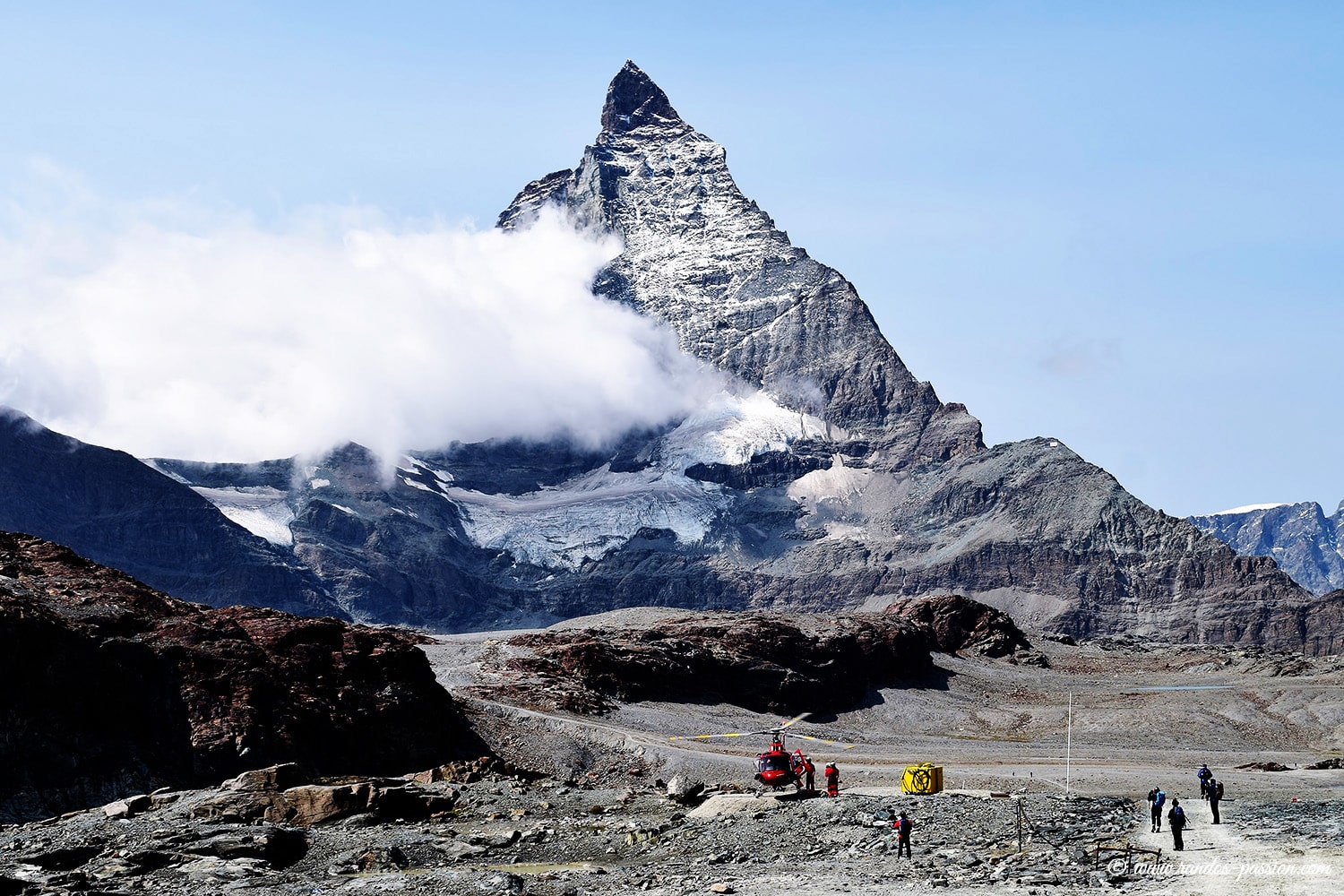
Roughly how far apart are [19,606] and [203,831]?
2823 centimetres

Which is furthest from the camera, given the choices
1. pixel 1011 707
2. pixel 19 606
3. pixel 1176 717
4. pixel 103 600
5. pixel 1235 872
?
pixel 1011 707

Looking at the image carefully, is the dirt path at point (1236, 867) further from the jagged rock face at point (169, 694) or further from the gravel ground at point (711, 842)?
the jagged rock face at point (169, 694)

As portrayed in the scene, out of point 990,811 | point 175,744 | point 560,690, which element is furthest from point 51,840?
point 560,690

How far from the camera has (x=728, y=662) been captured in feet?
450

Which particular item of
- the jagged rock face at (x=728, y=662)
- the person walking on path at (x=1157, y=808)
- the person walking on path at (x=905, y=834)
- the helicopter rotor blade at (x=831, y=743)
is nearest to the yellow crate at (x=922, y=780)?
the person walking on path at (x=1157, y=808)

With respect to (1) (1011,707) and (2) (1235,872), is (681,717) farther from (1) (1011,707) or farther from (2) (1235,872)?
(2) (1235,872)

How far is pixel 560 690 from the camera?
113562 millimetres

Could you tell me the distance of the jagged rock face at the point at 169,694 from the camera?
68.3 meters

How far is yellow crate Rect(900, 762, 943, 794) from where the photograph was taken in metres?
61.9

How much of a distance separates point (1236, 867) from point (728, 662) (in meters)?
93.7

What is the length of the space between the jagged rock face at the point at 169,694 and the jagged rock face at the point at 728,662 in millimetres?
24043

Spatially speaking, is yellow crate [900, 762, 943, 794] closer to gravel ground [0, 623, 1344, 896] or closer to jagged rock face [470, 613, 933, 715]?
gravel ground [0, 623, 1344, 896]

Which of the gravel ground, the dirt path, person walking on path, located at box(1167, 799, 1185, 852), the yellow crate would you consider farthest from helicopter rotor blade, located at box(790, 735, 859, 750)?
person walking on path, located at box(1167, 799, 1185, 852)

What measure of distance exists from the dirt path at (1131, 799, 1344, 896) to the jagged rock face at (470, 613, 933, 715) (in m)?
64.7
